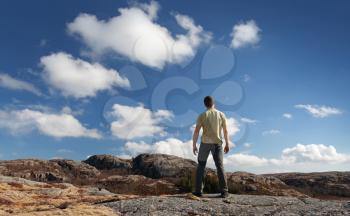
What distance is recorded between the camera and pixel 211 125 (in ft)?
49.0

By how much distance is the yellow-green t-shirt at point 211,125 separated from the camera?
14.9m

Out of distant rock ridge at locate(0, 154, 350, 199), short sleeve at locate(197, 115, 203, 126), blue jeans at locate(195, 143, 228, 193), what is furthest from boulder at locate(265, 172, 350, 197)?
short sleeve at locate(197, 115, 203, 126)

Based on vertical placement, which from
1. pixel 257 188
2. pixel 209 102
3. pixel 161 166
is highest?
pixel 161 166

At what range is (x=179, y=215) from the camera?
1277 centimetres

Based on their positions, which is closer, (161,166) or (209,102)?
(209,102)

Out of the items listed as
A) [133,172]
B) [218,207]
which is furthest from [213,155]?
[133,172]

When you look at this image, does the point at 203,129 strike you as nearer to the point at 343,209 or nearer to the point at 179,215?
the point at 179,215

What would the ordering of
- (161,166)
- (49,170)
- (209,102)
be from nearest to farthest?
1. (209,102)
2. (161,166)
3. (49,170)

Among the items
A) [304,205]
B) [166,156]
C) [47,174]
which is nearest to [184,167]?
[166,156]

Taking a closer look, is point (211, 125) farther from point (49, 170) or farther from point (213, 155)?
point (49, 170)

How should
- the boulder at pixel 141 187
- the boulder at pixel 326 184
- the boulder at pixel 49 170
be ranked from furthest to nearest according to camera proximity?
the boulder at pixel 326 184
the boulder at pixel 49 170
the boulder at pixel 141 187

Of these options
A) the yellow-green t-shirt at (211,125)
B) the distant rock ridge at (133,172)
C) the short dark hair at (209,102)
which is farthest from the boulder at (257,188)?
the distant rock ridge at (133,172)

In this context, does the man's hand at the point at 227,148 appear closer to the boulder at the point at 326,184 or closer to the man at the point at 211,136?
the man at the point at 211,136

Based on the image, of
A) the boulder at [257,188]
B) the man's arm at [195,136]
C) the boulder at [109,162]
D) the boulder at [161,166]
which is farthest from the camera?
the boulder at [109,162]
